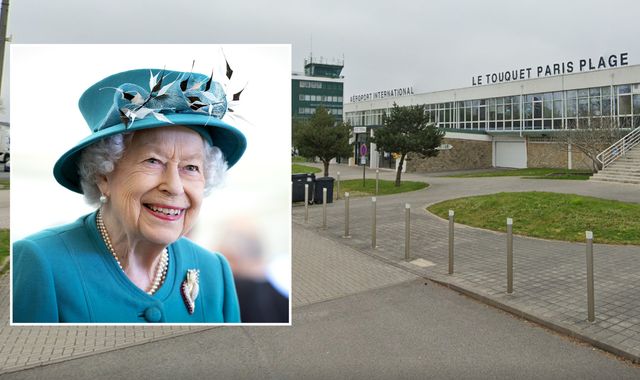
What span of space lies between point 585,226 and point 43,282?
11.4 m

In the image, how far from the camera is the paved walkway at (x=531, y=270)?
17.8ft

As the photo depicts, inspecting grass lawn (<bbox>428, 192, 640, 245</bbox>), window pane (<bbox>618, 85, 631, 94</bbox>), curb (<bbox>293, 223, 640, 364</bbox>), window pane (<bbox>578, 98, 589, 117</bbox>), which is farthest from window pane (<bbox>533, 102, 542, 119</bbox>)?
curb (<bbox>293, 223, 640, 364</bbox>)

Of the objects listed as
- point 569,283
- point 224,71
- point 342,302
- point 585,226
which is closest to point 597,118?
point 585,226

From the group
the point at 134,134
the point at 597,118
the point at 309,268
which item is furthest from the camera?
the point at 597,118

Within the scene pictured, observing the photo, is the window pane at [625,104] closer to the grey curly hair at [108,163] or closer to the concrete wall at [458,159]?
the concrete wall at [458,159]

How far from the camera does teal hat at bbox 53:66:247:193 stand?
2363mm

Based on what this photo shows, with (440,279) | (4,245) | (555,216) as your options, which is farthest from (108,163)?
(555,216)

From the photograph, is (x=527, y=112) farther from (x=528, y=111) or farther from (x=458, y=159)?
(x=458, y=159)

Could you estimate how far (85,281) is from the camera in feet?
8.05

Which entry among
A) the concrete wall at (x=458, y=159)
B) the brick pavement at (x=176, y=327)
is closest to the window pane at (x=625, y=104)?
the concrete wall at (x=458, y=159)

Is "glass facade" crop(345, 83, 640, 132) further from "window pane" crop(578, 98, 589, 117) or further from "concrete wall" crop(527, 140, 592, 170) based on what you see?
"concrete wall" crop(527, 140, 592, 170)

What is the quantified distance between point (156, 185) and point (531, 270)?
7.14 metres

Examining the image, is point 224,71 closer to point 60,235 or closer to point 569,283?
point 60,235

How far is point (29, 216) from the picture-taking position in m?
2.52
